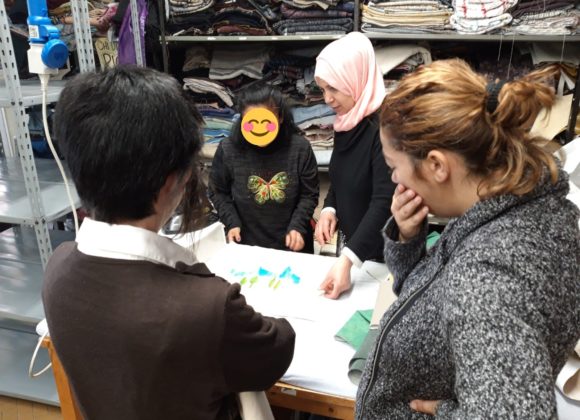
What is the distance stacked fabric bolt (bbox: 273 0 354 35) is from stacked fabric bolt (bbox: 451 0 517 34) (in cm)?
52

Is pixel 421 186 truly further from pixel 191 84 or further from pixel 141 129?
pixel 191 84

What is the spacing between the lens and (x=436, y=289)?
63 centimetres

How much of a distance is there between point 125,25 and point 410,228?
201 cm

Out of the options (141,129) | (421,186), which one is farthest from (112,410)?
(421,186)

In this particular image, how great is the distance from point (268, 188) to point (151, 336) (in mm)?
1092

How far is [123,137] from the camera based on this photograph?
62 centimetres

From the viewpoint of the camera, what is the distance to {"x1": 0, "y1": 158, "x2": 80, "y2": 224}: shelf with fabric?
1541 millimetres

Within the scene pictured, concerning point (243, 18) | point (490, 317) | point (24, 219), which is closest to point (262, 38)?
point (243, 18)

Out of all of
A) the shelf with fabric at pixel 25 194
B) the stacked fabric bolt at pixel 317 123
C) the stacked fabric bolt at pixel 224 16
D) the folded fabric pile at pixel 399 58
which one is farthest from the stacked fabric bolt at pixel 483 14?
the shelf with fabric at pixel 25 194

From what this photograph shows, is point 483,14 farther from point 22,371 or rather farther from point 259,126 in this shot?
point 22,371

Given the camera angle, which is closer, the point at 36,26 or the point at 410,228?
the point at 410,228

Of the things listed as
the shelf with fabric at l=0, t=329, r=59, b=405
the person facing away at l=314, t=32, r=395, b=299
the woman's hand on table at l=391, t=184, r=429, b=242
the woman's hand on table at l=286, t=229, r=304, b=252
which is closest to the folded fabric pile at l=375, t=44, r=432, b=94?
the person facing away at l=314, t=32, r=395, b=299

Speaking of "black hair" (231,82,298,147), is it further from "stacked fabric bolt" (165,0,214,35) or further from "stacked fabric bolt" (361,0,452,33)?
"stacked fabric bolt" (165,0,214,35)

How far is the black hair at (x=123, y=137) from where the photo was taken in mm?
630
